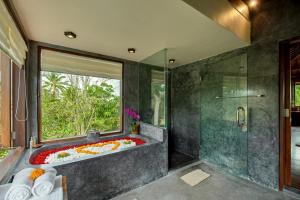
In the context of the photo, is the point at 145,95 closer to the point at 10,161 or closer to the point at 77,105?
the point at 77,105

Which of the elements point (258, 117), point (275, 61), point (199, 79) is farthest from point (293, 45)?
point (199, 79)

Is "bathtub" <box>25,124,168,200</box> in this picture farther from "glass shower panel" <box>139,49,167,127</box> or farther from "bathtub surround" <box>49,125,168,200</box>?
"glass shower panel" <box>139,49,167,127</box>

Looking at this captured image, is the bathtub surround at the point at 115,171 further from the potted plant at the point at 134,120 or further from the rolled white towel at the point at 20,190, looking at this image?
the potted plant at the point at 134,120

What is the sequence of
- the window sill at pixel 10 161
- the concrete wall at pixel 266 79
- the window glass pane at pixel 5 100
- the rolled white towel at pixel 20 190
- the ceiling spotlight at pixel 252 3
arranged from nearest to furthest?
the rolled white towel at pixel 20 190, the window sill at pixel 10 161, the window glass pane at pixel 5 100, the concrete wall at pixel 266 79, the ceiling spotlight at pixel 252 3

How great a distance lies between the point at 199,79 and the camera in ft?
10.1

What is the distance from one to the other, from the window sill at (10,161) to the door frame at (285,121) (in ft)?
10.7

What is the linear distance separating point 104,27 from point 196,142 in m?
2.91

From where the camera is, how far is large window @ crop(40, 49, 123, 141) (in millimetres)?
2344

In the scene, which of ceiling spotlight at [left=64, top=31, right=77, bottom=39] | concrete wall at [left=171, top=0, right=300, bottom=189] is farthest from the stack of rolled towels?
concrete wall at [left=171, top=0, right=300, bottom=189]

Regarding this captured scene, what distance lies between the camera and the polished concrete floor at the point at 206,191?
1853mm

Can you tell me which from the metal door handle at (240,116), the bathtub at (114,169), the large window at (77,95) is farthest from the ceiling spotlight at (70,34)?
the metal door handle at (240,116)

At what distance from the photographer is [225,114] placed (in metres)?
2.64

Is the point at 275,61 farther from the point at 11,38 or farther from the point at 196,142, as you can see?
the point at 11,38

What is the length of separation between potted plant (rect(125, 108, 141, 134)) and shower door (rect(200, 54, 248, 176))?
1.43m
